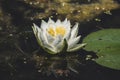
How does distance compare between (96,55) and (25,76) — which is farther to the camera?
(96,55)

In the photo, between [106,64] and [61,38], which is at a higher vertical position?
[61,38]

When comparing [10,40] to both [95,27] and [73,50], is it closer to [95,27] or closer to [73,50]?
[73,50]

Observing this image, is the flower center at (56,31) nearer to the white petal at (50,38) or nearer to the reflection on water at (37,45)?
the white petal at (50,38)

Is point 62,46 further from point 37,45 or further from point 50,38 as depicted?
point 37,45

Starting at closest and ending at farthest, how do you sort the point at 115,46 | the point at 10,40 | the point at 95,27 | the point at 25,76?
the point at 25,76 < the point at 115,46 < the point at 10,40 < the point at 95,27

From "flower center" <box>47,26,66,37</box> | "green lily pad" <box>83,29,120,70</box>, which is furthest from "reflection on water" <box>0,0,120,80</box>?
"flower center" <box>47,26,66,37</box>

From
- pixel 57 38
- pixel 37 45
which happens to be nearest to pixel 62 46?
pixel 57 38

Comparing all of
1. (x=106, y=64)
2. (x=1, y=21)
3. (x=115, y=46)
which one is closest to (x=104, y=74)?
(x=106, y=64)

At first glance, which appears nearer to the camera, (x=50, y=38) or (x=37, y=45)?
(x=50, y=38)
